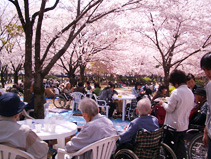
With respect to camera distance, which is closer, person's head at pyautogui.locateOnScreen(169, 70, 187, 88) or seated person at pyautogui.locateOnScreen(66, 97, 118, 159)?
seated person at pyautogui.locateOnScreen(66, 97, 118, 159)

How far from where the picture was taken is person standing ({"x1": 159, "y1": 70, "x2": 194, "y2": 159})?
2.54 metres

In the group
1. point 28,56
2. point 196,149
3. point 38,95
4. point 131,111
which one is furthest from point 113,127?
point 131,111

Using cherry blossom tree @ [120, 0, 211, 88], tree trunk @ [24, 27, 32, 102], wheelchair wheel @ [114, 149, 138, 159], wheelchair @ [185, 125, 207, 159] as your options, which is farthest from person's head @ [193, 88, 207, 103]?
cherry blossom tree @ [120, 0, 211, 88]

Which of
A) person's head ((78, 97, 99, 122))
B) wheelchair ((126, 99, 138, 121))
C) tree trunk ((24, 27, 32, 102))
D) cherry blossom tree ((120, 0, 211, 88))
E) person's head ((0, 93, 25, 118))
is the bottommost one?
wheelchair ((126, 99, 138, 121))

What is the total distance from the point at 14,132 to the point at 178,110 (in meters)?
1.93

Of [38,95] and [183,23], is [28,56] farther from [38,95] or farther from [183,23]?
[183,23]

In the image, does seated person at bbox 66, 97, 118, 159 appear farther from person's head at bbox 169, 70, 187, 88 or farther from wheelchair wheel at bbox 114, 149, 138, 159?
person's head at bbox 169, 70, 187, 88

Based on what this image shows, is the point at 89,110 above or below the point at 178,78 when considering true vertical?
below

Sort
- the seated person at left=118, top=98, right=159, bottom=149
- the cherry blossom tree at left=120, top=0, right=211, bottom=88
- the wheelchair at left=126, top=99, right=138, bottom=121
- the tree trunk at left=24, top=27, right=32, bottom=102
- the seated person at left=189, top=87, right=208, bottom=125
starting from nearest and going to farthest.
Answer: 1. the seated person at left=118, top=98, right=159, bottom=149
2. the seated person at left=189, top=87, right=208, bottom=125
3. the tree trunk at left=24, top=27, right=32, bottom=102
4. the wheelchair at left=126, top=99, right=138, bottom=121
5. the cherry blossom tree at left=120, top=0, right=211, bottom=88

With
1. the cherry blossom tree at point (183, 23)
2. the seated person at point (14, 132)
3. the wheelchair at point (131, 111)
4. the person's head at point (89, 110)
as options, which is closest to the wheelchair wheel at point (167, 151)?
the person's head at point (89, 110)

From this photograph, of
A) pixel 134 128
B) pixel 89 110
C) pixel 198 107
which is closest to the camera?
pixel 89 110

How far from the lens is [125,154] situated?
7.19 ft

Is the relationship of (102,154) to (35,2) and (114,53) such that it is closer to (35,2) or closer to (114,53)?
(114,53)

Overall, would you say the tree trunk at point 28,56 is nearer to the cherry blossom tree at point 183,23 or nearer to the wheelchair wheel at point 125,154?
the wheelchair wheel at point 125,154
